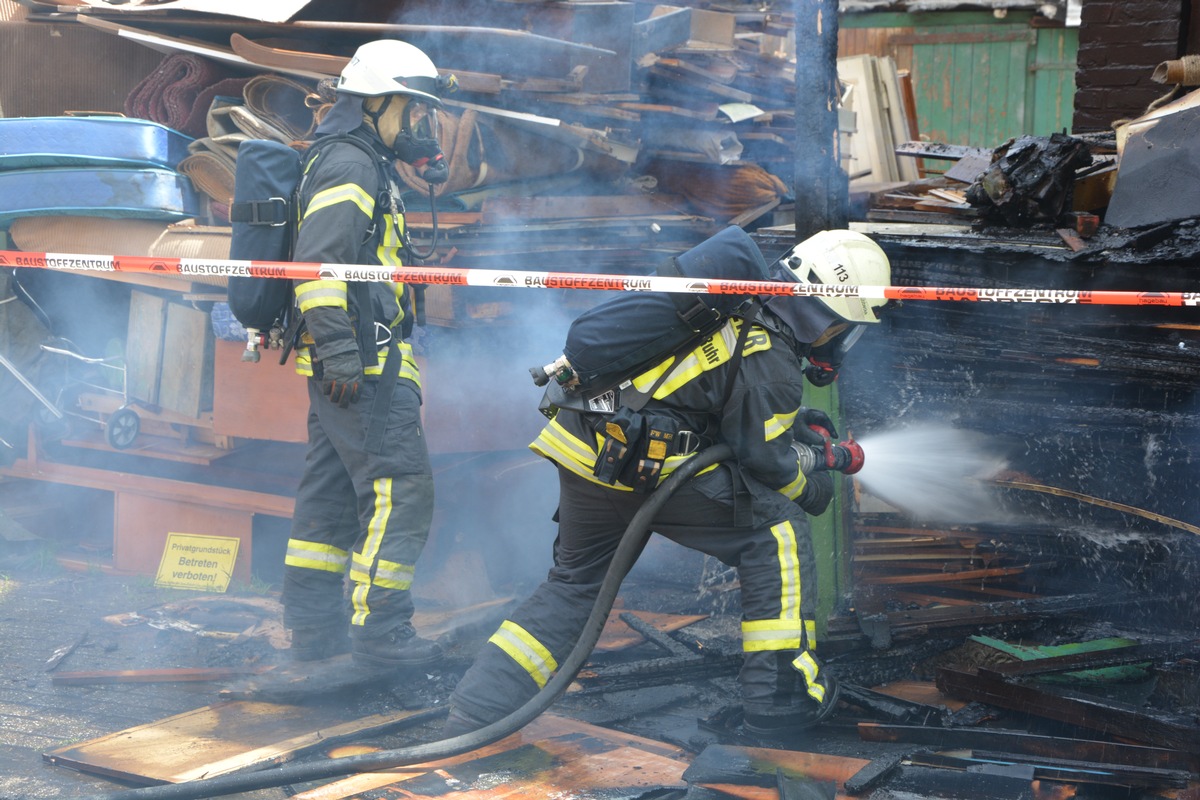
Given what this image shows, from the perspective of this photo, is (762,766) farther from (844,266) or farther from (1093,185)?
(1093,185)

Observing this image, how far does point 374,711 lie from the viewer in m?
4.18

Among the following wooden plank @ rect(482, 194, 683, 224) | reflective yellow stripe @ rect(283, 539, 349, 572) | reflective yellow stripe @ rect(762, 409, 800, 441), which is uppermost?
wooden plank @ rect(482, 194, 683, 224)

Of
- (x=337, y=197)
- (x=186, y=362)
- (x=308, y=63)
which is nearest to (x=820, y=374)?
(x=337, y=197)

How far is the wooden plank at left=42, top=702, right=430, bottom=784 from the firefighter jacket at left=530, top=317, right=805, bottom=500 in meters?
1.23

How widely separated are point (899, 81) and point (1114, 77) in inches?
Result: 131

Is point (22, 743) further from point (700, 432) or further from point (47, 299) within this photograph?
point (47, 299)

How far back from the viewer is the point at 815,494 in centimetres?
386

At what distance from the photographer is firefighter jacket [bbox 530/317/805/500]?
3514mm

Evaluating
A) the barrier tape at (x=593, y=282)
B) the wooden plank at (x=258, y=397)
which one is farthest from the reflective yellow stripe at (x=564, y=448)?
the wooden plank at (x=258, y=397)

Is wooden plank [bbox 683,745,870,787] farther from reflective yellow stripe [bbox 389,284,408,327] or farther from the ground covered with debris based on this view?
reflective yellow stripe [bbox 389,284,408,327]

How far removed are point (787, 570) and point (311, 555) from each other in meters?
1.91

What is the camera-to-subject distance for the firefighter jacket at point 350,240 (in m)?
4.07

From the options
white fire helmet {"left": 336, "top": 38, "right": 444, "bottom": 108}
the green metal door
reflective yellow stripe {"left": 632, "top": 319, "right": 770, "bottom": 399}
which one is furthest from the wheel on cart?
the green metal door

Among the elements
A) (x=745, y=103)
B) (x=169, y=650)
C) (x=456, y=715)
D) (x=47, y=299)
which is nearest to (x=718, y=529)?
(x=456, y=715)
